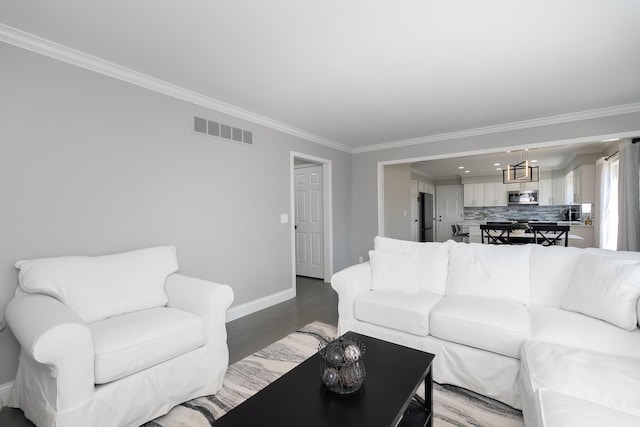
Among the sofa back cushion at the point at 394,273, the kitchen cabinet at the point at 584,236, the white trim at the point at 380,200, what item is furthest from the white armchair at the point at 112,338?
the kitchen cabinet at the point at 584,236

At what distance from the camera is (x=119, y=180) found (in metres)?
2.51

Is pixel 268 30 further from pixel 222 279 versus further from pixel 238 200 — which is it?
pixel 222 279

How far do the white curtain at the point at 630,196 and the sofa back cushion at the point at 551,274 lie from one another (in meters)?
2.45

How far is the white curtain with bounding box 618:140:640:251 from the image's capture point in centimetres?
373

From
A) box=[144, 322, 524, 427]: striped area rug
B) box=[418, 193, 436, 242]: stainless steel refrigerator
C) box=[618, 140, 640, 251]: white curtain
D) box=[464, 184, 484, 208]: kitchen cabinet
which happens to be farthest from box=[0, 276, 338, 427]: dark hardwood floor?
box=[464, 184, 484, 208]: kitchen cabinet

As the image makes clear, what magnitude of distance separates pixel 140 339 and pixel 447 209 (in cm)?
1004

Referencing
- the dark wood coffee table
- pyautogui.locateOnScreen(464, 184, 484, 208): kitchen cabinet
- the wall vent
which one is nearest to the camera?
the dark wood coffee table

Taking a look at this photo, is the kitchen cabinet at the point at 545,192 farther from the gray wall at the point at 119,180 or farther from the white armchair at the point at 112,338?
the white armchair at the point at 112,338

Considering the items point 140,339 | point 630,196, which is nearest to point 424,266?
point 140,339

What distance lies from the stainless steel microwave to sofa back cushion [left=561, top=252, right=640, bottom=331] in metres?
7.62

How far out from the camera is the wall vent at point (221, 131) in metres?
3.10

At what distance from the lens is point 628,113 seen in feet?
11.6

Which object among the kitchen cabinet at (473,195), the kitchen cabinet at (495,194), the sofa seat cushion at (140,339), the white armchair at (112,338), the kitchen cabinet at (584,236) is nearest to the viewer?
the white armchair at (112,338)

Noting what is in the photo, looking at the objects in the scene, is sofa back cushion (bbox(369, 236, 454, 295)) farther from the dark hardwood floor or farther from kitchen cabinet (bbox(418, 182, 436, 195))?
kitchen cabinet (bbox(418, 182, 436, 195))
